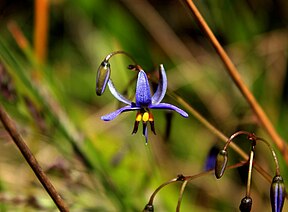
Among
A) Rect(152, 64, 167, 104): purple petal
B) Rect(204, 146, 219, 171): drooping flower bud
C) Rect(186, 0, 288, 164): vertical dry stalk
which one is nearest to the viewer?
Rect(152, 64, 167, 104): purple petal

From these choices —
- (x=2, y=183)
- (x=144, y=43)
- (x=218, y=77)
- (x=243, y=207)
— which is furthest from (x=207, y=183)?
(x=243, y=207)

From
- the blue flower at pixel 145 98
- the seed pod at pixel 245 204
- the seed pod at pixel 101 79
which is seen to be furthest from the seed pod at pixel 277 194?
the seed pod at pixel 101 79

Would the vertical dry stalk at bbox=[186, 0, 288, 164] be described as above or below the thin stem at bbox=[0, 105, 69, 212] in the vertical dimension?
above

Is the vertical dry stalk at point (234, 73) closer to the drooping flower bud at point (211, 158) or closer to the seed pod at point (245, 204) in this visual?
the drooping flower bud at point (211, 158)

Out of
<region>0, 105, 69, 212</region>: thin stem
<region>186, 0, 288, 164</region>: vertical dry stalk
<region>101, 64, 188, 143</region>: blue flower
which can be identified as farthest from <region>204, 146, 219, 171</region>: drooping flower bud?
<region>0, 105, 69, 212</region>: thin stem

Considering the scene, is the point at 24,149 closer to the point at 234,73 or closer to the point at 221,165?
the point at 221,165

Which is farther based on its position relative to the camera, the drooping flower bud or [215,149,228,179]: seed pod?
the drooping flower bud

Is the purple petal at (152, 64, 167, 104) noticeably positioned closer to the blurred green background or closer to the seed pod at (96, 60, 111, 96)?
the seed pod at (96, 60, 111, 96)
